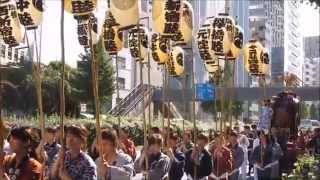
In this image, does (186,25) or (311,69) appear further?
(311,69)

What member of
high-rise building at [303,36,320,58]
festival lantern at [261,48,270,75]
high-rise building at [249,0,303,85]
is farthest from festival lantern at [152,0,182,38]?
high-rise building at [303,36,320,58]

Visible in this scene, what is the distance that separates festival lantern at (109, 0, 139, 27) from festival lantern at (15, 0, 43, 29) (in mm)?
2144

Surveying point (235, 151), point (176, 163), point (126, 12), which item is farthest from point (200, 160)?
point (126, 12)

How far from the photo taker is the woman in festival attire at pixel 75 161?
234 inches

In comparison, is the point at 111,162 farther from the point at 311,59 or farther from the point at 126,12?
the point at 311,59

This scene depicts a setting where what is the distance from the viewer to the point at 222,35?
11.1 meters

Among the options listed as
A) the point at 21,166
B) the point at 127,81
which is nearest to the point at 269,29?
the point at 127,81

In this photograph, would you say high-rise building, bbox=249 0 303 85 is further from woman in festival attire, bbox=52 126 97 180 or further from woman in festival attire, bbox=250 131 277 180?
woman in festival attire, bbox=52 126 97 180

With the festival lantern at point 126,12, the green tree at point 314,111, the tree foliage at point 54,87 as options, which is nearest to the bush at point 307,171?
the festival lantern at point 126,12

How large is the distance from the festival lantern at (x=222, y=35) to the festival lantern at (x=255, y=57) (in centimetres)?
227

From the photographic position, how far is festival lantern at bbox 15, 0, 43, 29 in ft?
30.4

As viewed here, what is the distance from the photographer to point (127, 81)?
211 ft

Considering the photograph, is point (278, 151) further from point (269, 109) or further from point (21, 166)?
point (21, 166)

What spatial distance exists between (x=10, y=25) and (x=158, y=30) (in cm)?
245
